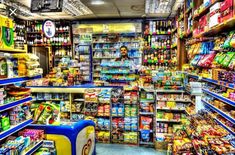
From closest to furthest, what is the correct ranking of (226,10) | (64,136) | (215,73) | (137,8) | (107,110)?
(226,10)
(215,73)
(64,136)
(107,110)
(137,8)

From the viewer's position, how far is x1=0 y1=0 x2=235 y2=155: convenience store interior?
9.20ft

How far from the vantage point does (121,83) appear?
7.04 meters

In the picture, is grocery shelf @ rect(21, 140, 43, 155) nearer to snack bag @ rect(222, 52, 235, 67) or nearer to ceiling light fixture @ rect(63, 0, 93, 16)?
snack bag @ rect(222, 52, 235, 67)

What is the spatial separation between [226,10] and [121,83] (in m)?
4.66

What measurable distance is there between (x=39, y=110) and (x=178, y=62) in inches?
161

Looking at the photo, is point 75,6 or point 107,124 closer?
point 107,124

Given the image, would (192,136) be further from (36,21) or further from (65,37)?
(36,21)

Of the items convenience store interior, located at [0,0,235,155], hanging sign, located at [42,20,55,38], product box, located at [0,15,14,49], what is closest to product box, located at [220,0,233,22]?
convenience store interior, located at [0,0,235,155]

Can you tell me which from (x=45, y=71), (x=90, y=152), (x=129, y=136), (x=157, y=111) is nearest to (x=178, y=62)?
(x=157, y=111)

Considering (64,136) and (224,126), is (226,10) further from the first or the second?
(64,136)

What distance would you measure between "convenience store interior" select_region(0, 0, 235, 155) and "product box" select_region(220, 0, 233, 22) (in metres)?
0.01

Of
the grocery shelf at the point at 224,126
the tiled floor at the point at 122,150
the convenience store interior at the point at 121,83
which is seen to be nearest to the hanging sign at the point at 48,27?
the convenience store interior at the point at 121,83

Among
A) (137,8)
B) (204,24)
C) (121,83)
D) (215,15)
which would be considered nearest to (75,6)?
(137,8)

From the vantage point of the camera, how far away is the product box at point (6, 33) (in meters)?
2.60
